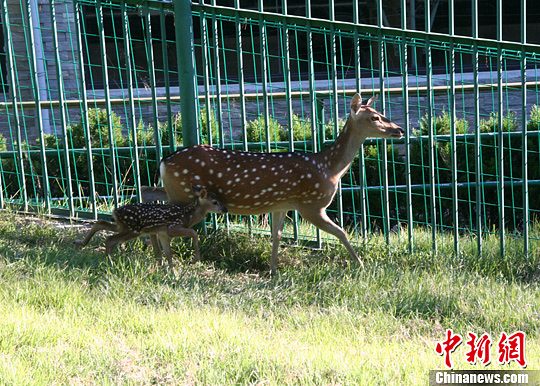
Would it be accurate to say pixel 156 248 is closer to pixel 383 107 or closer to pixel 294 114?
pixel 383 107

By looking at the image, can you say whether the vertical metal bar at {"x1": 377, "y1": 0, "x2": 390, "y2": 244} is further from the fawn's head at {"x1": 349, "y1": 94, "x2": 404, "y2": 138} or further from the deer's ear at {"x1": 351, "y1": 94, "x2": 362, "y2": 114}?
the deer's ear at {"x1": 351, "y1": 94, "x2": 362, "y2": 114}

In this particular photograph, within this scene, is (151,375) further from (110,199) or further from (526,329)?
(110,199)

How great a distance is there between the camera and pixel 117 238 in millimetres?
7645

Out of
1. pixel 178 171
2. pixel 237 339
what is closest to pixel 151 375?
pixel 237 339

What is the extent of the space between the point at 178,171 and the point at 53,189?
4.18m

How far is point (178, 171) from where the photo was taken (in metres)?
7.78

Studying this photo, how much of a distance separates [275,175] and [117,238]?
1436mm

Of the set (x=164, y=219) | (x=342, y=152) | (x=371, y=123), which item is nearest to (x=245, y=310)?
(x=164, y=219)

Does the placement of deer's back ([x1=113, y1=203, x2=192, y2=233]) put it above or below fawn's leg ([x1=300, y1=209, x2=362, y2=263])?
above

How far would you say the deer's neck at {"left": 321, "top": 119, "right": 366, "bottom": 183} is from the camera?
8055 mm

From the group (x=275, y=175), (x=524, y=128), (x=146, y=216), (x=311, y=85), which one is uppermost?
(x=311, y=85)

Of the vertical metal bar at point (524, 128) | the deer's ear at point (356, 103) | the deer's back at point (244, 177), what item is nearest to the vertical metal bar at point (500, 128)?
the vertical metal bar at point (524, 128)

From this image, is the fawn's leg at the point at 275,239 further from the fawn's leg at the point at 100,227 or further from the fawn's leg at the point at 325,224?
the fawn's leg at the point at 100,227

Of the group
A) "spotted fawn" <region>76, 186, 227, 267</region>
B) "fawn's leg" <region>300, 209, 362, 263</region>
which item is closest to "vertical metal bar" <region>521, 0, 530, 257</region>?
"fawn's leg" <region>300, 209, 362, 263</region>
